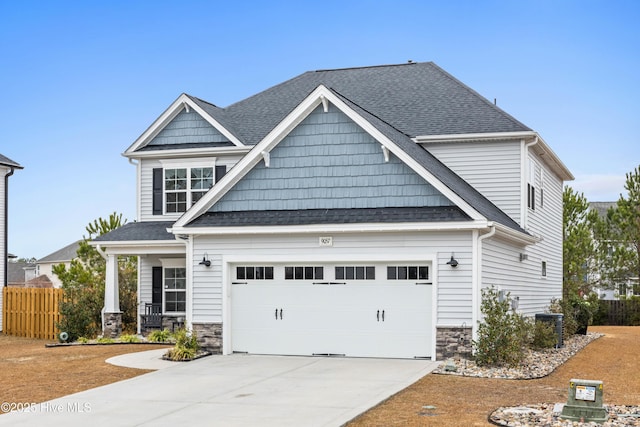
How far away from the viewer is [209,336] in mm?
19766

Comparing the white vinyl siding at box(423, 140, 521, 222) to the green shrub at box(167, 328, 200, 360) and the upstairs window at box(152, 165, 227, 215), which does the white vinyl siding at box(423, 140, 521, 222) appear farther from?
the green shrub at box(167, 328, 200, 360)

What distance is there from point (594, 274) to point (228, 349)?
28.8m

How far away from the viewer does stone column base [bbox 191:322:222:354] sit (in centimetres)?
1970

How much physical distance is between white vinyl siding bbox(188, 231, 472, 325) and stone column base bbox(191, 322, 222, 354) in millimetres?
144

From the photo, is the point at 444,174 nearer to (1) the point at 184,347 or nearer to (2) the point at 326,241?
(2) the point at 326,241

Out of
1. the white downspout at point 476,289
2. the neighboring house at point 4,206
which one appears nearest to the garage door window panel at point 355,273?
the white downspout at point 476,289

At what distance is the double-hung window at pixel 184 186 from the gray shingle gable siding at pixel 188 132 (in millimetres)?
871

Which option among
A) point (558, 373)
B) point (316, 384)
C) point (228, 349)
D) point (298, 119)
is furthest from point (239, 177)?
point (558, 373)

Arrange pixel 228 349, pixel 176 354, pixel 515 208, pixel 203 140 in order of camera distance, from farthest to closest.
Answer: pixel 203 140 < pixel 515 208 < pixel 228 349 < pixel 176 354

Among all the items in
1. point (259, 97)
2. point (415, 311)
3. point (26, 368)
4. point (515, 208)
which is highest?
point (259, 97)

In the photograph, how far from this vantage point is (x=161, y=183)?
84.0ft

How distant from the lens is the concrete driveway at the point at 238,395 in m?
11.8

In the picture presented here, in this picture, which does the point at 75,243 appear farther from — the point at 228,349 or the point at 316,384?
the point at 316,384

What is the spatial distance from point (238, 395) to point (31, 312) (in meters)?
16.2
